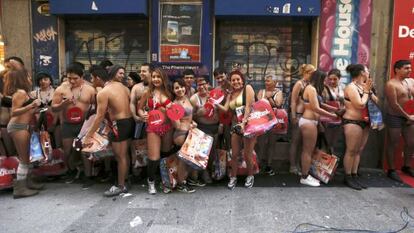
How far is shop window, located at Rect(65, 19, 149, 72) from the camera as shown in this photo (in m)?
7.45

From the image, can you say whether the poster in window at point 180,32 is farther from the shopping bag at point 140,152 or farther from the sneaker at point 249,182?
the sneaker at point 249,182

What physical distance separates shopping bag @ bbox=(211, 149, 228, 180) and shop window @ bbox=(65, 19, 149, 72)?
9.36ft

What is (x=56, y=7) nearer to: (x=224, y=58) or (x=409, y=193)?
(x=224, y=58)

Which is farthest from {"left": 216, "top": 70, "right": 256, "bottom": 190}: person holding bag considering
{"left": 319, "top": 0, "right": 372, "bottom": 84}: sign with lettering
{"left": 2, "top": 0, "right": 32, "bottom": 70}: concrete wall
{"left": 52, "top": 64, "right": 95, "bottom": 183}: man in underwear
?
{"left": 2, "top": 0, "right": 32, "bottom": 70}: concrete wall

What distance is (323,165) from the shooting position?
18.9 feet

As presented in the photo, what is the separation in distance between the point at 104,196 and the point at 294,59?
447cm

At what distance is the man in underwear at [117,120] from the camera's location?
500 cm

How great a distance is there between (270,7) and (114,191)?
4121 mm

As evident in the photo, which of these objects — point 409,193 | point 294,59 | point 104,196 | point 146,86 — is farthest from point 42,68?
point 409,193

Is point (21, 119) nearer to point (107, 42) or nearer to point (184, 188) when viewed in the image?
point (184, 188)

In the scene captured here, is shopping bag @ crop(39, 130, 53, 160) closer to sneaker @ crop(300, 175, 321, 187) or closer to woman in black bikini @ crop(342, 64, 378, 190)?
sneaker @ crop(300, 175, 321, 187)

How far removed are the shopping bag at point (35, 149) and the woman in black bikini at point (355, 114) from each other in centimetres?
457

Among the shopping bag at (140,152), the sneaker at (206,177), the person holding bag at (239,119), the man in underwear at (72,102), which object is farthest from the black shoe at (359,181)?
the man in underwear at (72,102)

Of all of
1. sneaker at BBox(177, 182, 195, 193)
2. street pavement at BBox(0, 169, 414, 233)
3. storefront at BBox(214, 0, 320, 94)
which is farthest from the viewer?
storefront at BBox(214, 0, 320, 94)
